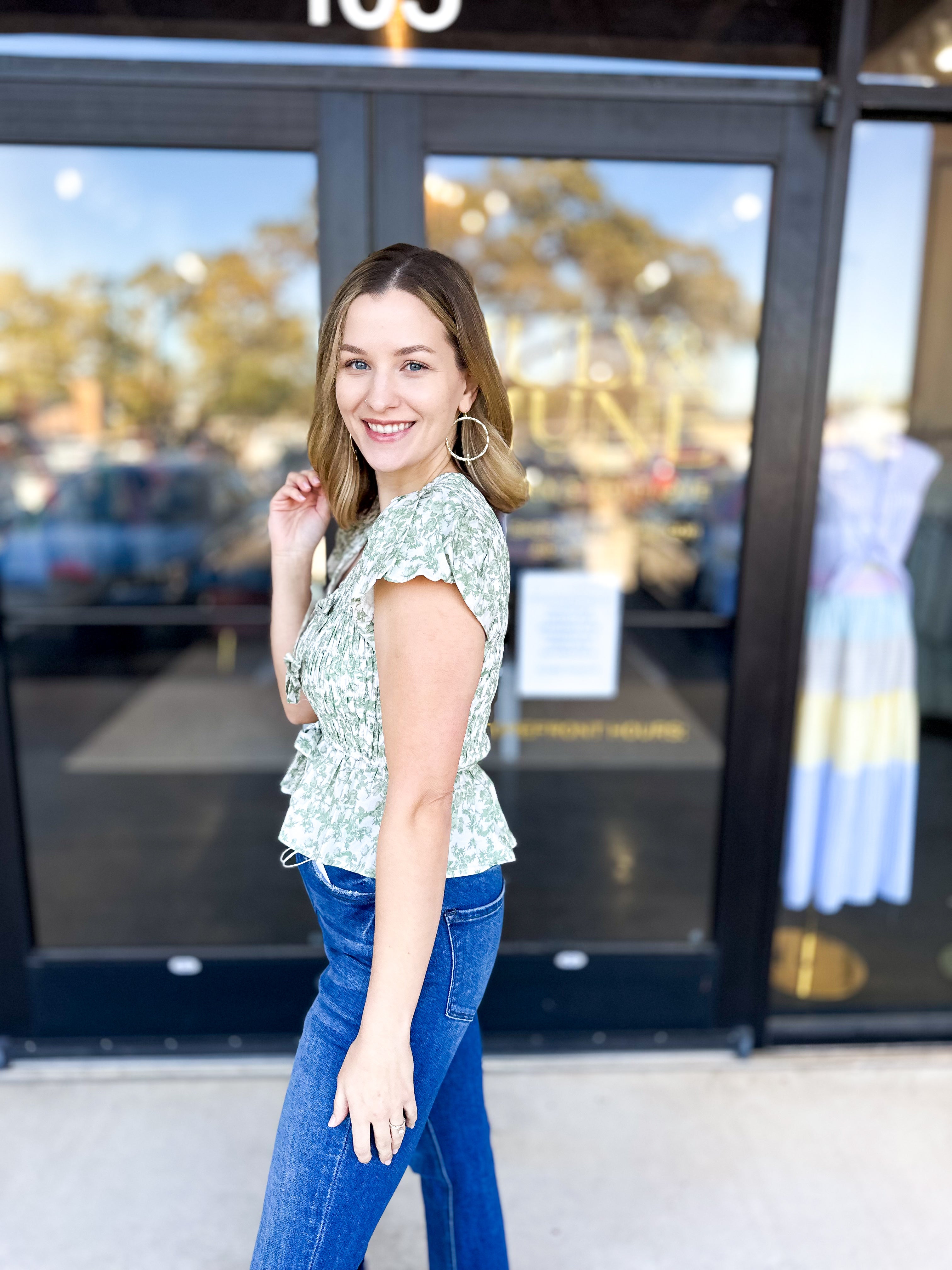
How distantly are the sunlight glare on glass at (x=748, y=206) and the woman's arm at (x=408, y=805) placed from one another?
1.61m

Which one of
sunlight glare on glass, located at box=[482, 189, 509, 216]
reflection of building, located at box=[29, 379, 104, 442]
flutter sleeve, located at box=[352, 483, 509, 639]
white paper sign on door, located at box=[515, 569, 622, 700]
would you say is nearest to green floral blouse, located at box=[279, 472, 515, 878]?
flutter sleeve, located at box=[352, 483, 509, 639]

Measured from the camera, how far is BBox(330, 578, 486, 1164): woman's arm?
0.99 m

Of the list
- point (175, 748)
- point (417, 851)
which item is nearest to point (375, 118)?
point (417, 851)

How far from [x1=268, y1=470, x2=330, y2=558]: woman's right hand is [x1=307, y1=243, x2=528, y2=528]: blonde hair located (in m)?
0.09

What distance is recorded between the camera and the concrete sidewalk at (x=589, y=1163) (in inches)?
68.7

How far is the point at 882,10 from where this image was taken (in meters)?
1.91

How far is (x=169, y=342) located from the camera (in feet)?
21.0

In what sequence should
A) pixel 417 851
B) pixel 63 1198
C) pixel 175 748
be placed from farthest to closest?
pixel 175 748 < pixel 63 1198 < pixel 417 851

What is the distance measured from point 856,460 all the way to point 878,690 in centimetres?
60

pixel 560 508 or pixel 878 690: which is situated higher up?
pixel 560 508

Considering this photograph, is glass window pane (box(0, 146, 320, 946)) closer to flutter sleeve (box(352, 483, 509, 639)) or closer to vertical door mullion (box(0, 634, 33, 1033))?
vertical door mullion (box(0, 634, 33, 1033))

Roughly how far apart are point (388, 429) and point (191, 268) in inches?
231

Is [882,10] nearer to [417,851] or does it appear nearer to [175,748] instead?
[417,851]

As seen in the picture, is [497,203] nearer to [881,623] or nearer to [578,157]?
[578,157]
